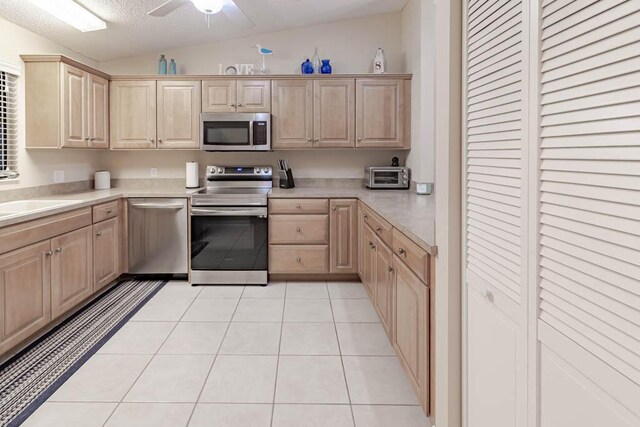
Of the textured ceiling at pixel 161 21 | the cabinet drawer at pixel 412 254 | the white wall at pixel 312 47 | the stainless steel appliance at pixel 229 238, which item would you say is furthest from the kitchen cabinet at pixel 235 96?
the cabinet drawer at pixel 412 254

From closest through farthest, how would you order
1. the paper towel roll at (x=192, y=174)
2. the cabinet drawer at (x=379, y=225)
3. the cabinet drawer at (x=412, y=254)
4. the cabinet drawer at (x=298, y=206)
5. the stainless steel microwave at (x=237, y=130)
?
the cabinet drawer at (x=412, y=254), the cabinet drawer at (x=379, y=225), the cabinet drawer at (x=298, y=206), the stainless steel microwave at (x=237, y=130), the paper towel roll at (x=192, y=174)

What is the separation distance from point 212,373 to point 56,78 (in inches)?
107

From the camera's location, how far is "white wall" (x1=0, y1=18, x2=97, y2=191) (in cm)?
338

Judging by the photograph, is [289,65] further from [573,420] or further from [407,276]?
[573,420]

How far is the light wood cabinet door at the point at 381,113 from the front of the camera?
14.7 feet

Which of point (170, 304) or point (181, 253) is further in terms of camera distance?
point (181, 253)

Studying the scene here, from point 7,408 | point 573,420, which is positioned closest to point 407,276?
point 573,420

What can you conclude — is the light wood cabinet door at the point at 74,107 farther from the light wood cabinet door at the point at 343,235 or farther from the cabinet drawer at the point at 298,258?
the light wood cabinet door at the point at 343,235

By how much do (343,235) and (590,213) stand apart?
3.43m

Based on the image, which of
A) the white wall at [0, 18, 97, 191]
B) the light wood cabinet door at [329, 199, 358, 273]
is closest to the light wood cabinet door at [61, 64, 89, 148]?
the white wall at [0, 18, 97, 191]

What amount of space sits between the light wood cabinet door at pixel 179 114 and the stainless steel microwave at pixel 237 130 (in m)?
0.12

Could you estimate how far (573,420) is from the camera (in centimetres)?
93

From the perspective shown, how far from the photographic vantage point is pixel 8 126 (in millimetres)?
3455

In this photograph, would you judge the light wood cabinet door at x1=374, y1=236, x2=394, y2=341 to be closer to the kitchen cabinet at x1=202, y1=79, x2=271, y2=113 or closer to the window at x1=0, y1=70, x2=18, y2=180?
the kitchen cabinet at x1=202, y1=79, x2=271, y2=113
